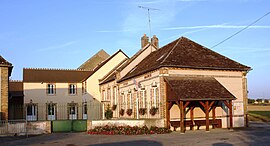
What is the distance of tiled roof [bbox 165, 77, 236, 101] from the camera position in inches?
770

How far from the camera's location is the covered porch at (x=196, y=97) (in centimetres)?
1952

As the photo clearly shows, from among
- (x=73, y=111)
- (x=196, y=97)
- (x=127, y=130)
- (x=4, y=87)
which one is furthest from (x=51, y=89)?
(x=196, y=97)

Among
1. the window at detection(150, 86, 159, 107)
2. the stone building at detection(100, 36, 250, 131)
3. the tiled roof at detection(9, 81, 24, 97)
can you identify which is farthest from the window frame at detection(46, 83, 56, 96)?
the window at detection(150, 86, 159, 107)

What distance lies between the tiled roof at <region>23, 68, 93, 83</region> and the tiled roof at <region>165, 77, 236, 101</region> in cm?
2057

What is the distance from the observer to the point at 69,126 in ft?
79.1

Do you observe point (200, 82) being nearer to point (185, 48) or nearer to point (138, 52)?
point (185, 48)

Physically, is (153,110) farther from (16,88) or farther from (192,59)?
(16,88)

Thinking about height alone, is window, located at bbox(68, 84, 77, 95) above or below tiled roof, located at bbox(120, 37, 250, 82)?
below

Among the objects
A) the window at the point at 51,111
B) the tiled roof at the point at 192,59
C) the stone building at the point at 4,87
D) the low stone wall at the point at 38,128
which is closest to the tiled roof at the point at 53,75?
the window at the point at 51,111

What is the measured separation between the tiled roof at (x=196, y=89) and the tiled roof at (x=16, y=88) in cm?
2461

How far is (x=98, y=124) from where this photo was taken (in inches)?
891

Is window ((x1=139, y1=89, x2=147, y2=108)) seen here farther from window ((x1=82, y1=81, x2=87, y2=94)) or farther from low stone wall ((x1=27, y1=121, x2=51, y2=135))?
window ((x1=82, y1=81, x2=87, y2=94))

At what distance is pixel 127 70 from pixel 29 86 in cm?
1455

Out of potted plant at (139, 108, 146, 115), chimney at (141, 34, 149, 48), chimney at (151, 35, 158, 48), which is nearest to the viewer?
potted plant at (139, 108, 146, 115)
